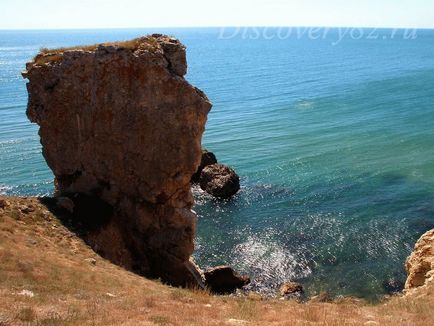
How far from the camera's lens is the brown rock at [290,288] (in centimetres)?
3266

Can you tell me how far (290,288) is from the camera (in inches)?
1291

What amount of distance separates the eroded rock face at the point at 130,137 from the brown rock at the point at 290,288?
7.12 metres

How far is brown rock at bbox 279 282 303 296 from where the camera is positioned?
107 ft

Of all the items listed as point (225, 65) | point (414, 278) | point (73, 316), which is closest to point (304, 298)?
point (414, 278)

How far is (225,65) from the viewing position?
160m

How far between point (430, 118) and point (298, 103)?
25.1m

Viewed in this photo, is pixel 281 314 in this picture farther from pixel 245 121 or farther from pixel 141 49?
pixel 245 121

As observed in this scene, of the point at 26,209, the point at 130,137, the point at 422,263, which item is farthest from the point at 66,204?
the point at 422,263

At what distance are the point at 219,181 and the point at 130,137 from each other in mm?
22977

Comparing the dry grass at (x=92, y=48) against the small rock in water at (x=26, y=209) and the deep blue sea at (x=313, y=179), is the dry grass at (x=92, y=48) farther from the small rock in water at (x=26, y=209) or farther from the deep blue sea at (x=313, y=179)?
the deep blue sea at (x=313, y=179)

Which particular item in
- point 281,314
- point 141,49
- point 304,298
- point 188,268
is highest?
point 141,49

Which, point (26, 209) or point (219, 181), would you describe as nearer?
point (26, 209)

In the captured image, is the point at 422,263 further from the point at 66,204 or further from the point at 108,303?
the point at 66,204

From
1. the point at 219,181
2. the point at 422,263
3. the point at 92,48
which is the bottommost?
the point at 219,181
